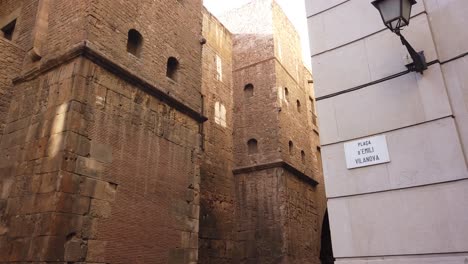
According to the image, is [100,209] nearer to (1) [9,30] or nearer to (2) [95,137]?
(2) [95,137]

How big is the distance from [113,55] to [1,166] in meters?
2.62

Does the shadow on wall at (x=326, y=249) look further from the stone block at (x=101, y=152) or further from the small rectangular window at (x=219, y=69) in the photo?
the stone block at (x=101, y=152)

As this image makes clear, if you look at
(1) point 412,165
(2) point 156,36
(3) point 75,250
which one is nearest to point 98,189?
(3) point 75,250

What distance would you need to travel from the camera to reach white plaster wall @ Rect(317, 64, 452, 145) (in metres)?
3.60

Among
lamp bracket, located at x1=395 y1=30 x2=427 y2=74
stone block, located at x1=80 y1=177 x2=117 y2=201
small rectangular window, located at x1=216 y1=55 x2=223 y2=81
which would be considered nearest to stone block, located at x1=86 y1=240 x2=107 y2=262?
stone block, located at x1=80 y1=177 x2=117 y2=201

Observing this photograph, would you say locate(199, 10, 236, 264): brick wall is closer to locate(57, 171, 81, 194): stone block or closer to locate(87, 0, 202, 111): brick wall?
locate(87, 0, 202, 111): brick wall

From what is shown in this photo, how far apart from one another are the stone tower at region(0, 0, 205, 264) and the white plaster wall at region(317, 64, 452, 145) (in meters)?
3.52

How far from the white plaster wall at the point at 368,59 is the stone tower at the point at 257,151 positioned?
7.29m

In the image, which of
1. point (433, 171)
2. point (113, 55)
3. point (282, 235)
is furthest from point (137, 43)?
point (282, 235)

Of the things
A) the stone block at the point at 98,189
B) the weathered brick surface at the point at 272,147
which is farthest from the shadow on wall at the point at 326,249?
the stone block at the point at 98,189

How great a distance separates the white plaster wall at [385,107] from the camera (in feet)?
11.8

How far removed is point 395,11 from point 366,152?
1.40 m

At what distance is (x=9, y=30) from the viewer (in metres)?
8.12

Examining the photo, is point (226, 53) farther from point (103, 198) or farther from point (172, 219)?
point (103, 198)
